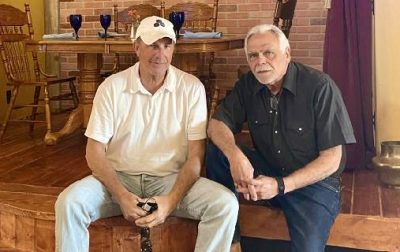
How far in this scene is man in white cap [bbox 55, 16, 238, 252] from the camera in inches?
81.3

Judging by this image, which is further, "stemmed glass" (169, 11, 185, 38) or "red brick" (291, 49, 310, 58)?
"red brick" (291, 49, 310, 58)

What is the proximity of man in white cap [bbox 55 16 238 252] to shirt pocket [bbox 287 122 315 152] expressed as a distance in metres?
0.32

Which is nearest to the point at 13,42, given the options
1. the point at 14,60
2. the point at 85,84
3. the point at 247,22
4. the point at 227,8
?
the point at 14,60

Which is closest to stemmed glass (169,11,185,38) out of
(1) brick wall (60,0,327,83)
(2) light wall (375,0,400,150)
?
(2) light wall (375,0,400,150)

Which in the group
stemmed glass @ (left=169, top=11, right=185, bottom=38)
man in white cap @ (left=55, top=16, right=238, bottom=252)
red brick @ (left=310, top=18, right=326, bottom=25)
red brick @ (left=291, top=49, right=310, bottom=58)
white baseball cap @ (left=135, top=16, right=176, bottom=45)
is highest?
red brick @ (left=310, top=18, right=326, bottom=25)

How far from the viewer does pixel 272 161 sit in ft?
7.17

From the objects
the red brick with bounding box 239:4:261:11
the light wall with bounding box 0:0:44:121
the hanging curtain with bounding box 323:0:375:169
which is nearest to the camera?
the hanging curtain with bounding box 323:0:375:169

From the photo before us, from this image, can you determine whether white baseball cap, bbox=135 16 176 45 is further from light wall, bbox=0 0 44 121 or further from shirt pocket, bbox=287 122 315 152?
light wall, bbox=0 0 44 121

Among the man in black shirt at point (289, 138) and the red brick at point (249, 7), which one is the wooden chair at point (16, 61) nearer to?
the red brick at point (249, 7)

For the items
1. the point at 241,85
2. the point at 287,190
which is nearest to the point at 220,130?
the point at 241,85

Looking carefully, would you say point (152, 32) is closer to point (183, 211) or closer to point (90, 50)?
point (183, 211)

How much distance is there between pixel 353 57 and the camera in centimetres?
271

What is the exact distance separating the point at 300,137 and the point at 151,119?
2.00 feet

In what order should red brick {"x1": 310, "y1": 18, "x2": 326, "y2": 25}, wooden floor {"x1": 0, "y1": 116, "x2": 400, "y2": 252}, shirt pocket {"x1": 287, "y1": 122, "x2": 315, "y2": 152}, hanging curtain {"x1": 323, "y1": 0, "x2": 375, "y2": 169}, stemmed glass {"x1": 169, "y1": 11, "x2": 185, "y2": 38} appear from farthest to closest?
red brick {"x1": 310, "y1": 18, "x2": 326, "y2": 25}
stemmed glass {"x1": 169, "y1": 11, "x2": 185, "y2": 38}
hanging curtain {"x1": 323, "y1": 0, "x2": 375, "y2": 169}
wooden floor {"x1": 0, "y1": 116, "x2": 400, "y2": 252}
shirt pocket {"x1": 287, "y1": 122, "x2": 315, "y2": 152}
